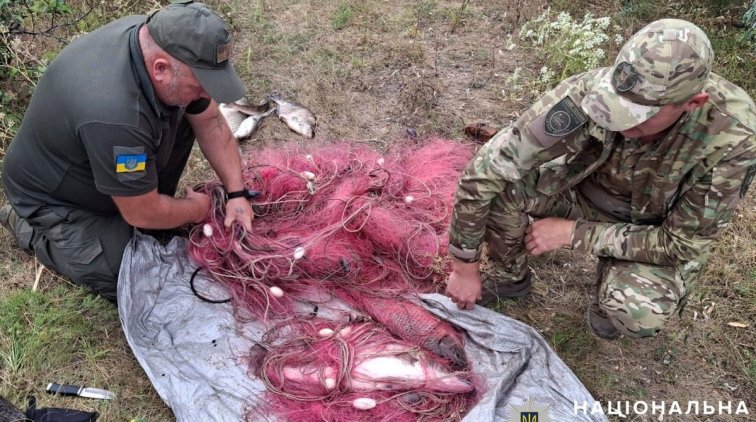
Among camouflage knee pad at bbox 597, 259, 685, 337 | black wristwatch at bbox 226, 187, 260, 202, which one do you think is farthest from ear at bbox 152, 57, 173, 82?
camouflage knee pad at bbox 597, 259, 685, 337

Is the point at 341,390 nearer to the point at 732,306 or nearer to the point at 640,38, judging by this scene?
the point at 640,38

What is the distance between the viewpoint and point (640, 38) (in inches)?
84.2

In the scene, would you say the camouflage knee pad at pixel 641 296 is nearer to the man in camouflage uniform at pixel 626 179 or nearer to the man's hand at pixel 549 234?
the man in camouflage uniform at pixel 626 179

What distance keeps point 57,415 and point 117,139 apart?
127cm

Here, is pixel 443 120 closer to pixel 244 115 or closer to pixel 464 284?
pixel 244 115

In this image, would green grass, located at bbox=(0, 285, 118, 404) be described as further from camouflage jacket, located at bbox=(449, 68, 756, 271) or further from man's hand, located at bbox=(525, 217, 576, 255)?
man's hand, located at bbox=(525, 217, 576, 255)

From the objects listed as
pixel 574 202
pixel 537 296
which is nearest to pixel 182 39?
pixel 574 202

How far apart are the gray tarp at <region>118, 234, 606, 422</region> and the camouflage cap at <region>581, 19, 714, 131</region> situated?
1252mm

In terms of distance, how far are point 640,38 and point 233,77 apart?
1696mm

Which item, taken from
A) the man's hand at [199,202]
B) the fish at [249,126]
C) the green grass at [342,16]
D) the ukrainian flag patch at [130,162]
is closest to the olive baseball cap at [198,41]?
the ukrainian flag patch at [130,162]

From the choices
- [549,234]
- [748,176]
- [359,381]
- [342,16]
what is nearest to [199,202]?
[359,381]

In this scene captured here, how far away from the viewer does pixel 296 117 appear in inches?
178

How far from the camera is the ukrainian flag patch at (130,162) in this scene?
264 cm

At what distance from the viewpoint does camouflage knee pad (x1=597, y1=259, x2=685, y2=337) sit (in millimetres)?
2703
